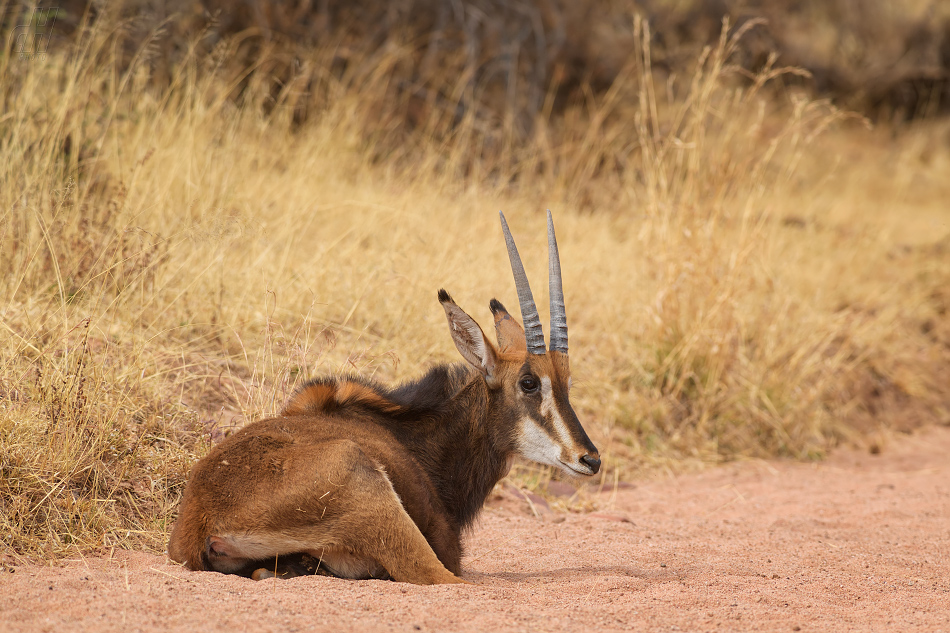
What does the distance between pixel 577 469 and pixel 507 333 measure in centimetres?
87

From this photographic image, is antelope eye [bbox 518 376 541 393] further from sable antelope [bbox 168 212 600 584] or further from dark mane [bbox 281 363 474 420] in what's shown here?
dark mane [bbox 281 363 474 420]

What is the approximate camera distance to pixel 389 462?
13.6 feet

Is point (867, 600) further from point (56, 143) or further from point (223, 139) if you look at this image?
point (223, 139)

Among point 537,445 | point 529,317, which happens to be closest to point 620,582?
point 537,445

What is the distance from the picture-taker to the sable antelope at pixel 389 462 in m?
3.79

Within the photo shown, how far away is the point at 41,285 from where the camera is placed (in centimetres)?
A: 628

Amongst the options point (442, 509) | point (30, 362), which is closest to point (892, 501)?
point (442, 509)

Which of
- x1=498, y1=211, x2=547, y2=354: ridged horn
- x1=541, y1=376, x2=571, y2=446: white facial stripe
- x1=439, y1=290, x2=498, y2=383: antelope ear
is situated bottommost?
x1=541, y1=376, x2=571, y2=446: white facial stripe

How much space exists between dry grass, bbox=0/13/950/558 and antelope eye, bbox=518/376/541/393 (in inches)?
58.9

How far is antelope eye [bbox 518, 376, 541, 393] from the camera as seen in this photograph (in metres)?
4.62

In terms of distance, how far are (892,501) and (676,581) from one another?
132 inches

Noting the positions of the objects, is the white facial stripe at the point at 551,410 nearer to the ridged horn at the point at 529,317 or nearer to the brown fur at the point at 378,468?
the brown fur at the point at 378,468

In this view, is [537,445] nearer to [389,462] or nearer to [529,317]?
[529,317]

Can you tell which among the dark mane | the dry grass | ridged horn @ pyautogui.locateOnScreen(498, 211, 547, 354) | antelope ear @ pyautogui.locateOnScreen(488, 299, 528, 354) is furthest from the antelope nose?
the dry grass
